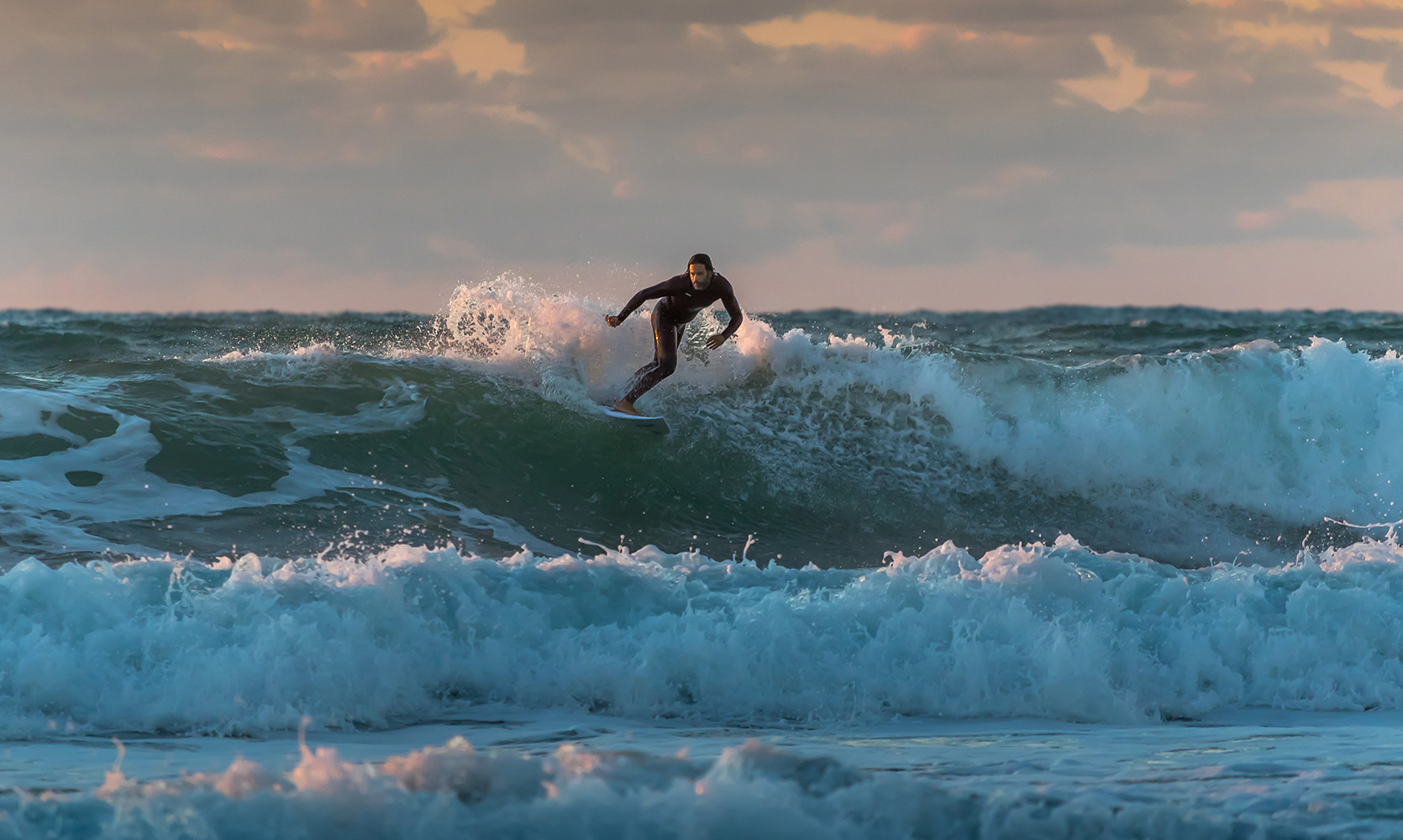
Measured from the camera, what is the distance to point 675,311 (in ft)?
37.6

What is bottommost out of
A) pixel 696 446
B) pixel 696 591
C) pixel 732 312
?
pixel 696 591

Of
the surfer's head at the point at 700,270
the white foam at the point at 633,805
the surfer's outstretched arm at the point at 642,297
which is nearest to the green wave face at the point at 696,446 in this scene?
the surfer's outstretched arm at the point at 642,297

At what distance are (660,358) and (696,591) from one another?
195 inches

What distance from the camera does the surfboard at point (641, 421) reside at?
1173cm

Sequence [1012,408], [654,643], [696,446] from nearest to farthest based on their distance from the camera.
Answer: [654,643] < [696,446] < [1012,408]

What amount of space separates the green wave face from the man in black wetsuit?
59 cm

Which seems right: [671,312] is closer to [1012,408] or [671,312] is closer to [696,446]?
[696,446]

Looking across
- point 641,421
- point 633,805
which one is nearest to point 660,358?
point 641,421

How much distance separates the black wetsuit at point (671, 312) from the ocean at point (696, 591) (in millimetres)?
672

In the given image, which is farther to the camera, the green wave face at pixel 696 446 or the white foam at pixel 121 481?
the green wave face at pixel 696 446

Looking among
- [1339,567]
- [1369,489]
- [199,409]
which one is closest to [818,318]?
[1369,489]

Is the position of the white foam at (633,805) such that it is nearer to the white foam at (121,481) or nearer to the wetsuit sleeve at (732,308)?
the white foam at (121,481)

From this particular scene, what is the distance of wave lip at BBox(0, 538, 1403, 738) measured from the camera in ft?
19.4

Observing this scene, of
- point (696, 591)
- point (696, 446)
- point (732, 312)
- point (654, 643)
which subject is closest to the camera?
point (654, 643)
